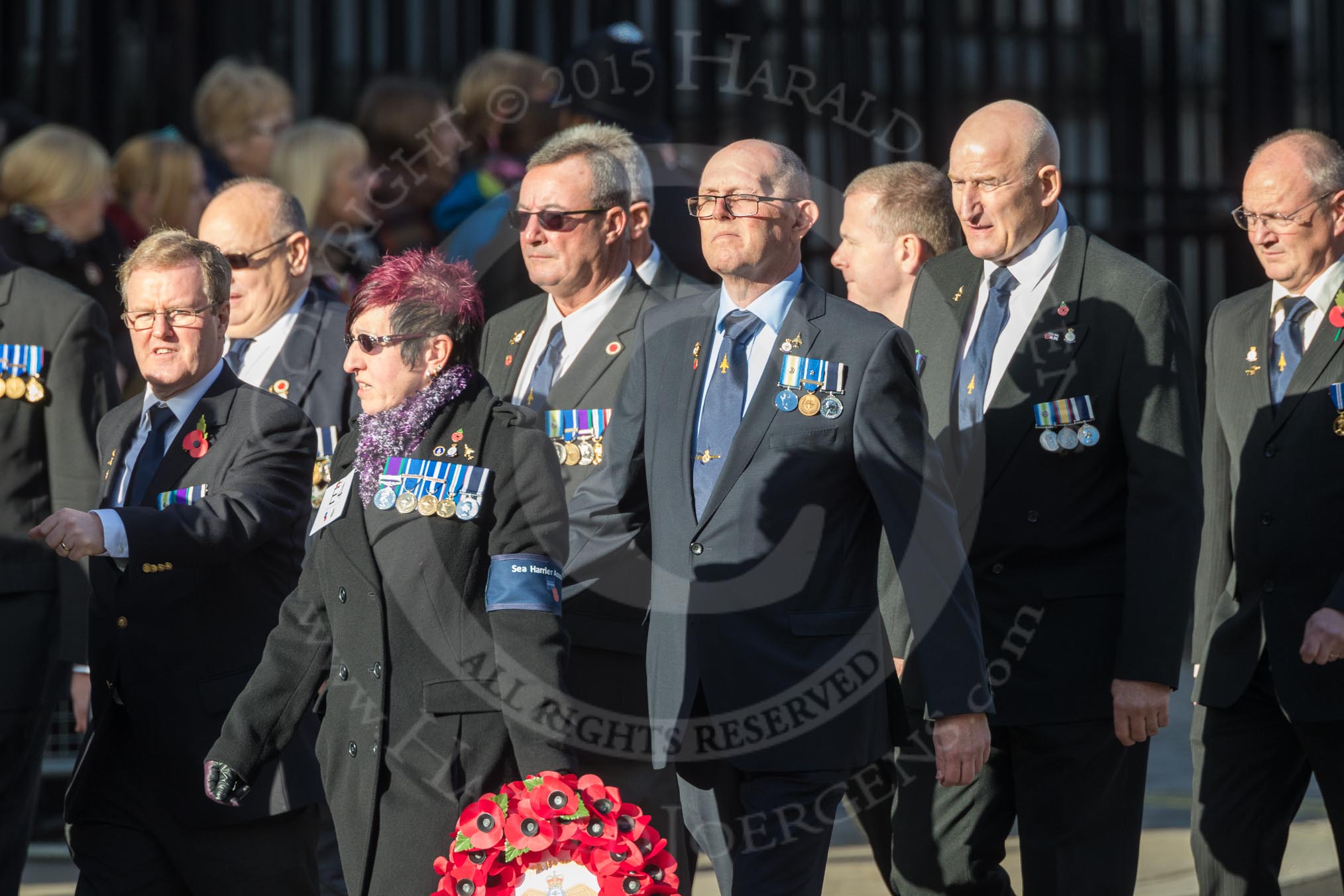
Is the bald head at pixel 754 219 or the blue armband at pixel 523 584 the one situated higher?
the bald head at pixel 754 219

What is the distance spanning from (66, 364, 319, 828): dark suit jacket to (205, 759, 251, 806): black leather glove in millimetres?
314

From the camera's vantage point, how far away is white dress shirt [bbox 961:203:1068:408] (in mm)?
4445

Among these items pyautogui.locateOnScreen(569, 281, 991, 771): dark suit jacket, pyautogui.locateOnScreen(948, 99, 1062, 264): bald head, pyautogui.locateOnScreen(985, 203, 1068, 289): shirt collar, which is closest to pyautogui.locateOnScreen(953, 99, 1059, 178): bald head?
pyautogui.locateOnScreen(948, 99, 1062, 264): bald head

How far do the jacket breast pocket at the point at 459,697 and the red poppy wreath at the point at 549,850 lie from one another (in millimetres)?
Answer: 338

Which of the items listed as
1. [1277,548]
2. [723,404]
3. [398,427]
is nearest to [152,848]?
[398,427]

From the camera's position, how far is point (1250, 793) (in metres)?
4.69

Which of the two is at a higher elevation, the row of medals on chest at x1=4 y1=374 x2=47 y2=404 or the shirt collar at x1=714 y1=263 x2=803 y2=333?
the shirt collar at x1=714 y1=263 x2=803 y2=333

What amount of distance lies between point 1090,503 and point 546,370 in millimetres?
1395

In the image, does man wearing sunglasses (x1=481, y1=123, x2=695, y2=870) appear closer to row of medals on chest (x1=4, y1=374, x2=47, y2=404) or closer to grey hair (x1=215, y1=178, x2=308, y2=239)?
grey hair (x1=215, y1=178, x2=308, y2=239)

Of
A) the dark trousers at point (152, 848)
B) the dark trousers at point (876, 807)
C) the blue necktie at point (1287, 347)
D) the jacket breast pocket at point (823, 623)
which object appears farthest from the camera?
the dark trousers at point (876, 807)

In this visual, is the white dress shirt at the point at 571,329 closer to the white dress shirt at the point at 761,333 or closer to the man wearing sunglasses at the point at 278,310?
the man wearing sunglasses at the point at 278,310

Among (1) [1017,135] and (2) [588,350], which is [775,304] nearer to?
(1) [1017,135]

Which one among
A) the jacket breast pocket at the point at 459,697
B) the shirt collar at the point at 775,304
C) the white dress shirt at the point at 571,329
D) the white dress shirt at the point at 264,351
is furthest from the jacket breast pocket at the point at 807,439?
the white dress shirt at the point at 264,351

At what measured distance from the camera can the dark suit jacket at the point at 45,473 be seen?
4984 mm
